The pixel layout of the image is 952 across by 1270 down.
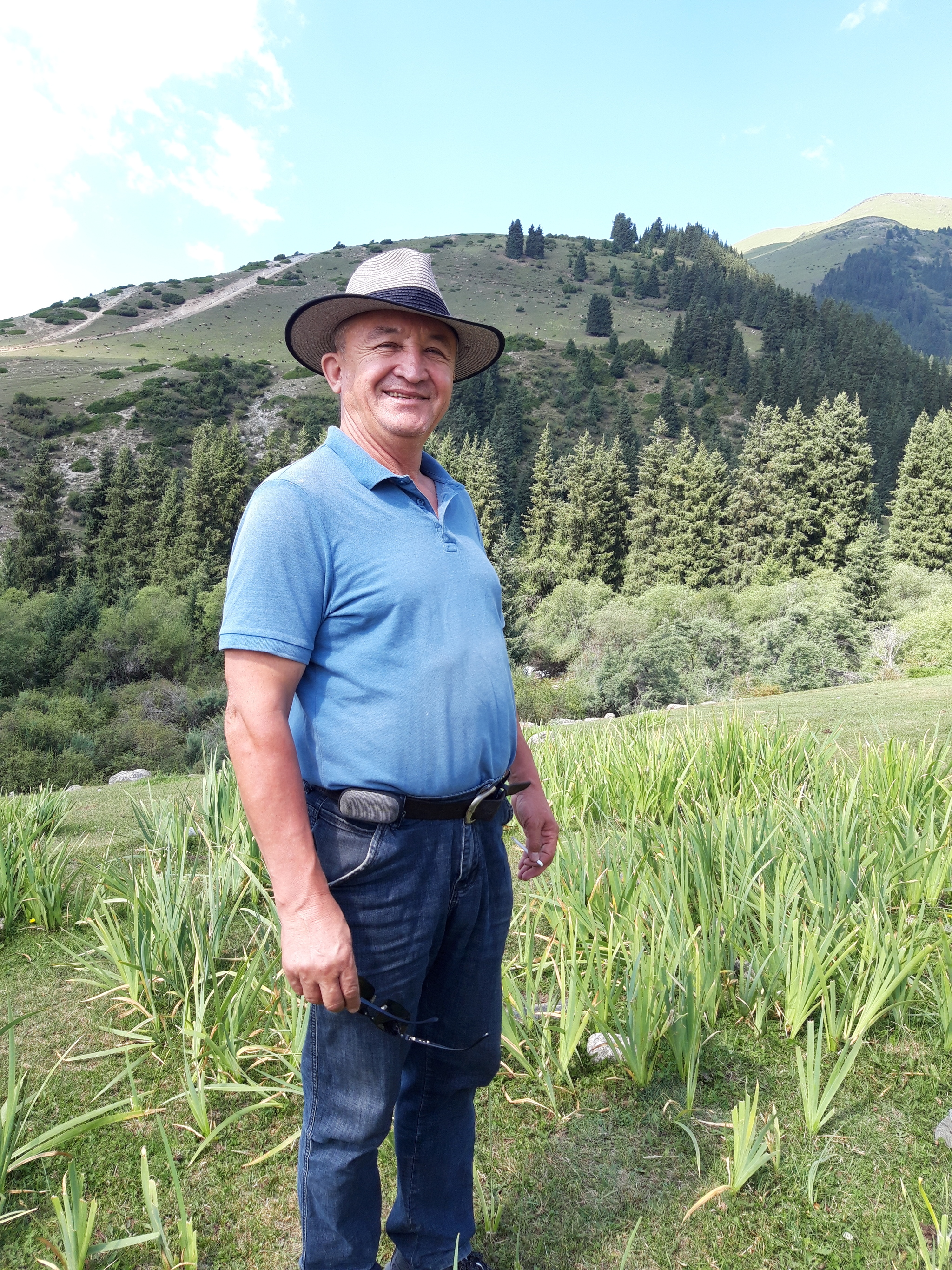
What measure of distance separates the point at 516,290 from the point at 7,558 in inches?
3453

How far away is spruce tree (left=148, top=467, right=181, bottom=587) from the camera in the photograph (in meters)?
35.8

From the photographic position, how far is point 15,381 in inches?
Answer: 2360

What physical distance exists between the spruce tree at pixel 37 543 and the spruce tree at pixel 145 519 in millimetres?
3369

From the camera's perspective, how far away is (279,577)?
1.29 meters

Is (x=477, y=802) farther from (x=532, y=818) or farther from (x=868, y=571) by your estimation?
(x=868, y=571)

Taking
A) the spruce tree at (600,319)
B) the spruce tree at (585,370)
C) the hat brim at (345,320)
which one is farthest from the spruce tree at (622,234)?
A: the hat brim at (345,320)

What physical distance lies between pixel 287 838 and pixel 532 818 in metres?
0.81

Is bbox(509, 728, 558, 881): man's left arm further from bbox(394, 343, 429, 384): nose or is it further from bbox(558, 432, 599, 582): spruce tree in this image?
bbox(558, 432, 599, 582): spruce tree

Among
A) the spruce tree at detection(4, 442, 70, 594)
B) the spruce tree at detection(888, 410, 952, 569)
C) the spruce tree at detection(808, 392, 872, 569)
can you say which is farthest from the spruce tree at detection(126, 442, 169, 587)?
the spruce tree at detection(888, 410, 952, 569)

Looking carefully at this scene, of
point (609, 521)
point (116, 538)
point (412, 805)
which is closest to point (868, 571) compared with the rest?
point (609, 521)

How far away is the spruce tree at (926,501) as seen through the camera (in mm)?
31422

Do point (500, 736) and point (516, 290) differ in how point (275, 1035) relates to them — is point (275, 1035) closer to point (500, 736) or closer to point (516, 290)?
point (500, 736)

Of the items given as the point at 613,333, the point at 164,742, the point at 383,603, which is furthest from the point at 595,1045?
the point at 613,333

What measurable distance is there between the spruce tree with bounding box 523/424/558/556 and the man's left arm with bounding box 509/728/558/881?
1488 inches
